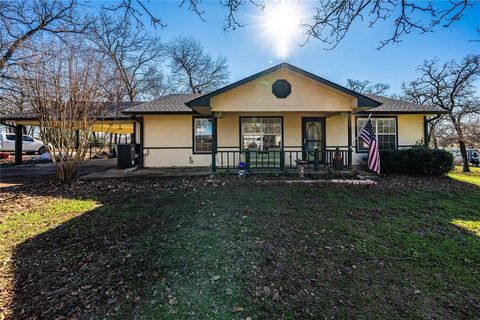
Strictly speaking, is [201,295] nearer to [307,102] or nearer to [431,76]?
[307,102]

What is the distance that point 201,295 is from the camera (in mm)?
2707

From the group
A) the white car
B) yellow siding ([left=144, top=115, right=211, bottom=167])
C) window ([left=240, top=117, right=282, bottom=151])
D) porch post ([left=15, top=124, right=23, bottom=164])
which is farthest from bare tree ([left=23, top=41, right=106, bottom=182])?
the white car

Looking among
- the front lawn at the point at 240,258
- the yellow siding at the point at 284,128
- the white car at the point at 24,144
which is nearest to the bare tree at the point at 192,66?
the white car at the point at 24,144

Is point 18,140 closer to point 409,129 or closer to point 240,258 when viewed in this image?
point 240,258

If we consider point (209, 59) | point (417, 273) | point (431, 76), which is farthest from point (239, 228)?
Result: point (209, 59)

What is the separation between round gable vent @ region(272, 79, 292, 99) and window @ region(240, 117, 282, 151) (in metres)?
1.86

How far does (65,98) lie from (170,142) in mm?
4629

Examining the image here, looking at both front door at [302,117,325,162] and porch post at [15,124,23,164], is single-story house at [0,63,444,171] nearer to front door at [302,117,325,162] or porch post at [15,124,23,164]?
front door at [302,117,325,162]

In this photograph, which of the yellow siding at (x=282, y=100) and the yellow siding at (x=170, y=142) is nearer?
the yellow siding at (x=282, y=100)

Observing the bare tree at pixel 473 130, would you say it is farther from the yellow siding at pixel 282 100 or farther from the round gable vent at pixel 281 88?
the round gable vent at pixel 281 88

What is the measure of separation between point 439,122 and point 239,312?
28.6 metres

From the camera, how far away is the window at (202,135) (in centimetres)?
1205

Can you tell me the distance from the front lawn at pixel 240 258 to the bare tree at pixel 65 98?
2701 millimetres

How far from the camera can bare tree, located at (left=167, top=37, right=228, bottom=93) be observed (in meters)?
33.7
